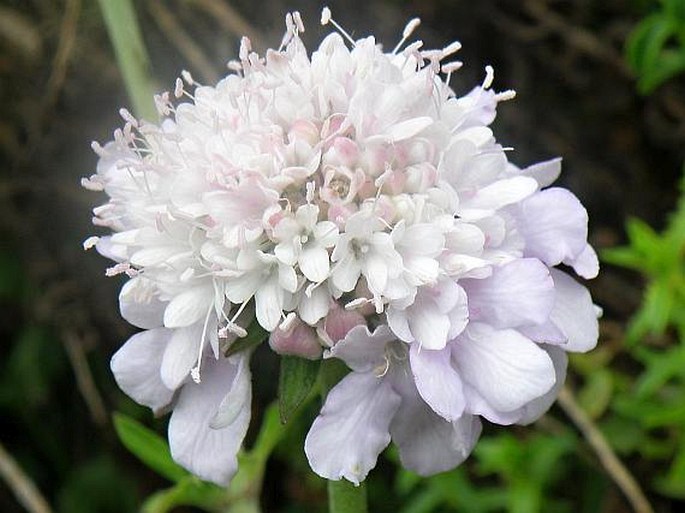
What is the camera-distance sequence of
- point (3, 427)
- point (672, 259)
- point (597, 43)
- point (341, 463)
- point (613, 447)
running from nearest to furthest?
point (341, 463) → point (672, 259) → point (613, 447) → point (597, 43) → point (3, 427)

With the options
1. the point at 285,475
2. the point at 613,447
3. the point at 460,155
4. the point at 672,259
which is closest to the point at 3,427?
the point at 285,475

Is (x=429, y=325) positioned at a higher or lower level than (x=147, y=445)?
higher

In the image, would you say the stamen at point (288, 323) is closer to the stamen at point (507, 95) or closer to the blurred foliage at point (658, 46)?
the stamen at point (507, 95)

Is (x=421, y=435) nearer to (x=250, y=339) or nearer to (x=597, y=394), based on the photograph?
(x=250, y=339)

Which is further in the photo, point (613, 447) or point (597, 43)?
point (597, 43)

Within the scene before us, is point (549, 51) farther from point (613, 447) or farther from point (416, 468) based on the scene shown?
point (416, 468)

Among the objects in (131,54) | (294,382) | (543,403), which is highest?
(131,54)

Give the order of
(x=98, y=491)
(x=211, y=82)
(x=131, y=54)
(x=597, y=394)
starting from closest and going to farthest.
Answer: (x=131, y=54) < (x=597, y=394) < (x=211, y=82) < (x=98, y=491)

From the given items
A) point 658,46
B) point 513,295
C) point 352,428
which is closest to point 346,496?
point 352,428
